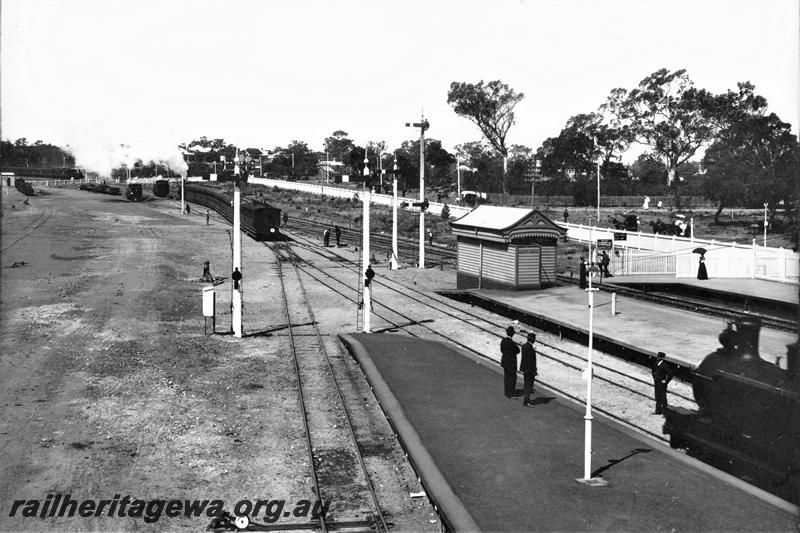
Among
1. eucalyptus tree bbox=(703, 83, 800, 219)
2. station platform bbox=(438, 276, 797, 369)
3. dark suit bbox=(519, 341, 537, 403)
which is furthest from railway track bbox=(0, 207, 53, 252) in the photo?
eucalyptus tree bbox=(703, 83, 800, 219)

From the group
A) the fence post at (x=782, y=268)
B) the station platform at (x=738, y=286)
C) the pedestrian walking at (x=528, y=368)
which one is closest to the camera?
the pedestrian walking at (x=528, y=368)

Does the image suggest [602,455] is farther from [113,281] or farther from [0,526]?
[113,281]

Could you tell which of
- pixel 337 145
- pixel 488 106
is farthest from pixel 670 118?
pixel 337 145

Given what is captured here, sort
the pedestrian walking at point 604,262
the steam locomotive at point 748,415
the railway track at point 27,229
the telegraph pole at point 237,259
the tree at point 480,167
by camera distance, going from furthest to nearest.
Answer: the tree at point 480,167
the railway track at point 27,229
the pedestrian walking at point 604,262
the telegraph pole at point 237,259
the steam locomotive at point 748,415

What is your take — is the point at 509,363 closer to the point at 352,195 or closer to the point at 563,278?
the point at 563,278

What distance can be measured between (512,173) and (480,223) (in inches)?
3093

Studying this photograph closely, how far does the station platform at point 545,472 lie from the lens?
31.8 feet

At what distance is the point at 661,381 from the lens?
609 inches

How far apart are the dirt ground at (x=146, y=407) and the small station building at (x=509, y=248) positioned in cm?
779

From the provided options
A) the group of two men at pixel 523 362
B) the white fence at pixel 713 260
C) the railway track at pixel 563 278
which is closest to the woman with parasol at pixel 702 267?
the white fence at pixel 713 260

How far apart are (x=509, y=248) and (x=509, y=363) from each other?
15.7m

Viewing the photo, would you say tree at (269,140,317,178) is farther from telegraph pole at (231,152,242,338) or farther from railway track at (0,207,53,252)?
telegraph pole at (231,152,242,338)

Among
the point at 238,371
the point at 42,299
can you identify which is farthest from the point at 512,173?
the point at 238,371

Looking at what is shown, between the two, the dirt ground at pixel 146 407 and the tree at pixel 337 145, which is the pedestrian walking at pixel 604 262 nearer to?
the dirt ground at pixel 146 407
